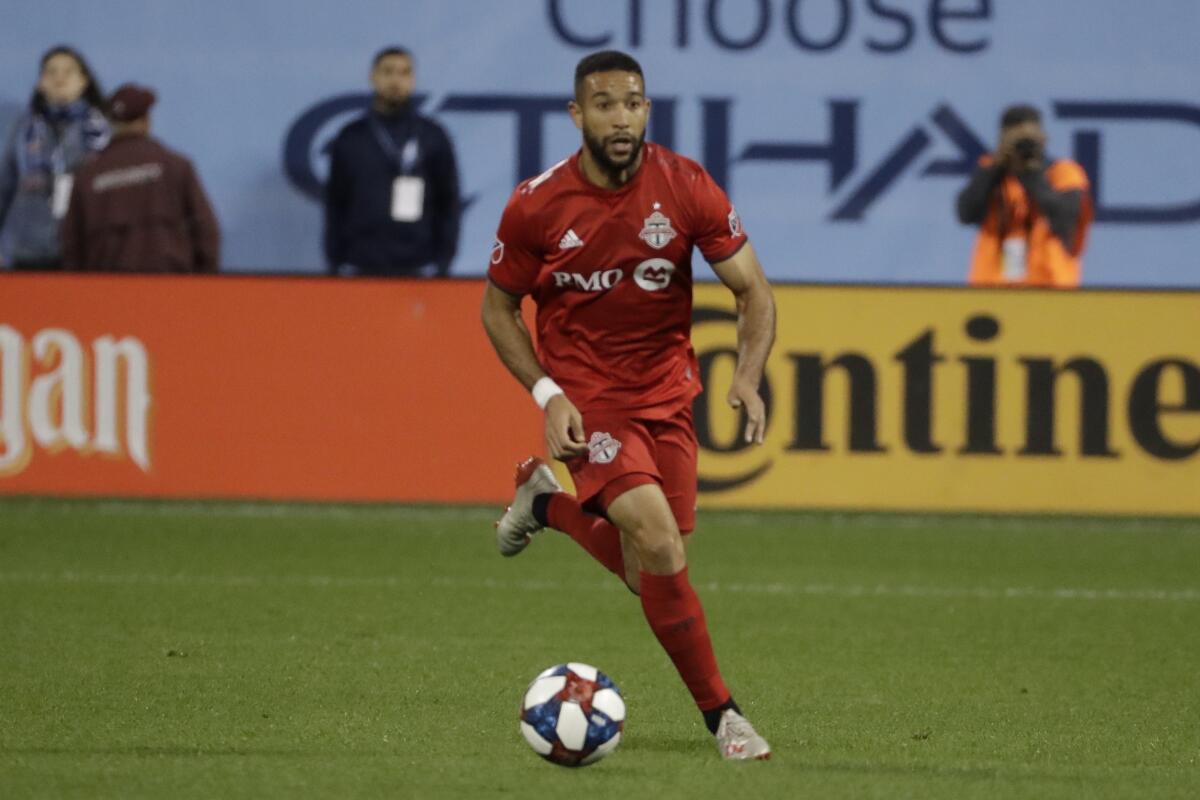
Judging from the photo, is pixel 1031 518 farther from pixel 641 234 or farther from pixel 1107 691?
pixel 641 234

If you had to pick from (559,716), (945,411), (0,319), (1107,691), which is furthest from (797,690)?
(0,319)

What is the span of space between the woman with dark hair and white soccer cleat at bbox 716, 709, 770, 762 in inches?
298

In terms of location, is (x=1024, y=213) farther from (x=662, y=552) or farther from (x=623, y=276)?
(x=662, y=552)

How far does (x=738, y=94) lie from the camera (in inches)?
605

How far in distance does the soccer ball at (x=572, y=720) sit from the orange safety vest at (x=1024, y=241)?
7.01 metres

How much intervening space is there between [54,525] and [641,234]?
582 cm

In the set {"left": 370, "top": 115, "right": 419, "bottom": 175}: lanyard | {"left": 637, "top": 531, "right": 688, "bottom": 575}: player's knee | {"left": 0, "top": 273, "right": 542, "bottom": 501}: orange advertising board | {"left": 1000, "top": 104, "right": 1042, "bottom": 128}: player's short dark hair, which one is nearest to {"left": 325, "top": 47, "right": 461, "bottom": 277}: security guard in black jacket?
{"left": 370, "top": 115, "right": 419, "bottom": 175}: lanyard

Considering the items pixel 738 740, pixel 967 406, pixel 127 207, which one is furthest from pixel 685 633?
pixel 127 207

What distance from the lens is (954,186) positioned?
1542 cm

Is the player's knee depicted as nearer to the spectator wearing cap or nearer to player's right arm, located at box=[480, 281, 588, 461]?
player's right arm, located at box=[480, 281, 588, 461]

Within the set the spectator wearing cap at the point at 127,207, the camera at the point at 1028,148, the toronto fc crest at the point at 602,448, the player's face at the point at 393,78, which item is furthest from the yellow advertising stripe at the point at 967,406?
the toronto fc crest at the point at 602,448

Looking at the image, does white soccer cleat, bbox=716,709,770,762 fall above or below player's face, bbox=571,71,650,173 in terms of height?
below

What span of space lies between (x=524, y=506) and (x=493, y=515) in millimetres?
4794

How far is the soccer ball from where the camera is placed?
5750mm
